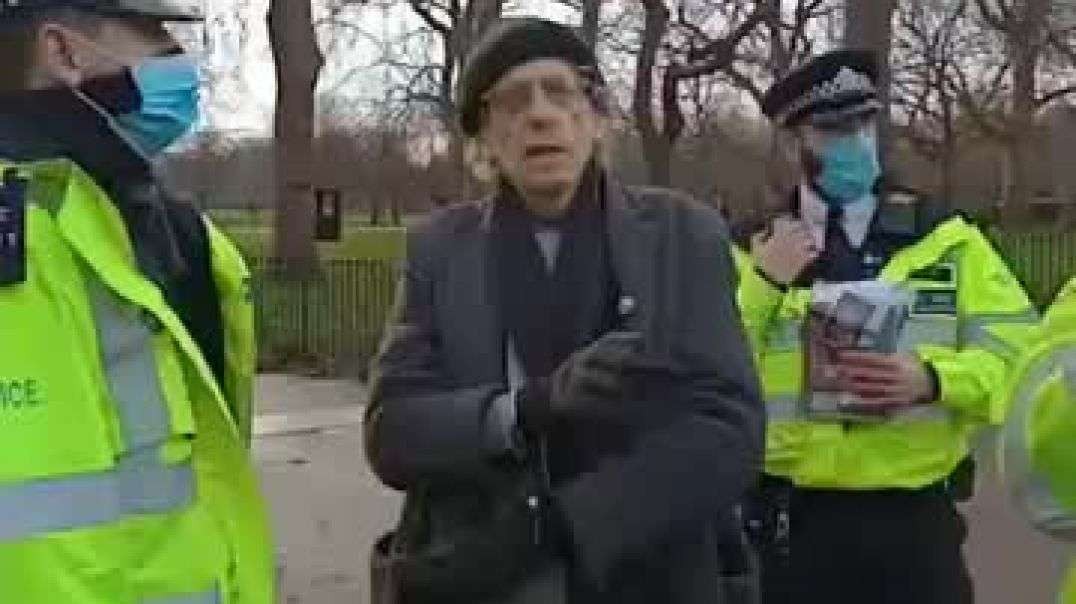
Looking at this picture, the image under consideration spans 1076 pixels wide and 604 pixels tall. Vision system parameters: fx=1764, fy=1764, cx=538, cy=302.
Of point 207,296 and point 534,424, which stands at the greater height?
point 207,296

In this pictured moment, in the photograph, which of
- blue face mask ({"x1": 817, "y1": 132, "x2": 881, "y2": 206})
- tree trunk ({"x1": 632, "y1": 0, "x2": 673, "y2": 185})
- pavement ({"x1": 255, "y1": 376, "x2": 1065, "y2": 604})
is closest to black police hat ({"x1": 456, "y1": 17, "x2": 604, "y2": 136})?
blue face mask ({"x1": 817, "y1": 132, "x2": 881, "y2": 206})

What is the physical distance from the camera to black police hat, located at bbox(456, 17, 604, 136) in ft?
9.60

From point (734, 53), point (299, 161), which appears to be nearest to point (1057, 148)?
point (734, 53)

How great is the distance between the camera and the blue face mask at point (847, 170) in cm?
399

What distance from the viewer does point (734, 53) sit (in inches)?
1355

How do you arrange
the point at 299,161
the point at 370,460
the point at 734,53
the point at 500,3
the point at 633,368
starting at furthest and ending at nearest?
1. the point at 734,53
2. the point at 299,161
3. the point at 500,3
4. the point at 370,460
5. the point at 633,368

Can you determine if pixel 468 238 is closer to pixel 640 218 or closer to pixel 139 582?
pixel 640 218

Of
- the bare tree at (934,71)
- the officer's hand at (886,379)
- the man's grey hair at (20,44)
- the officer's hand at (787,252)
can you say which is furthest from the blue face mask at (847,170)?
the bare tree at (934,71)

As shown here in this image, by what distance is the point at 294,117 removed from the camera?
22984mm

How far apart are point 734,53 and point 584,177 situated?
32.0 meters

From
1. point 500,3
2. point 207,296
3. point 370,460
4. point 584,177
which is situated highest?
point 500,3

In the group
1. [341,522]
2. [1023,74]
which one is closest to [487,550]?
[341,522]

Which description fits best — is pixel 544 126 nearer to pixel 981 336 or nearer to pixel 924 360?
pixel 924 360

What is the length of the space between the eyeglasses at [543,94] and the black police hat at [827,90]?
120 centimetres
